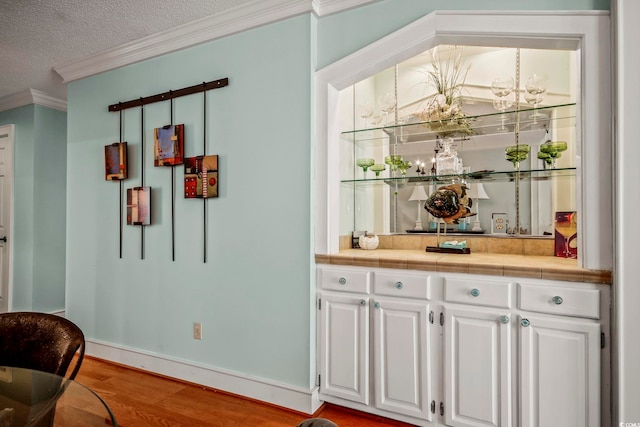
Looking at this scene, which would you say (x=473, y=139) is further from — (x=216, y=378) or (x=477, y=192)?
(x=216, y=378)

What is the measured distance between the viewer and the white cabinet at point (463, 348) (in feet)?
5.57

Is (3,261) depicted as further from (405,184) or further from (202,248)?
(405,184)

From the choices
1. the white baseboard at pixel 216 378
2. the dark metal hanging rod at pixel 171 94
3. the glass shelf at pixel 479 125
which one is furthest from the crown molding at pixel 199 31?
the white baseboard at pixel 216 378

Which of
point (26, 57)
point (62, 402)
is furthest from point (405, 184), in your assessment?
point (26, 57)

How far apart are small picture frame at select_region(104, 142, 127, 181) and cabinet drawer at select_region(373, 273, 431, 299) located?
7.51 feet

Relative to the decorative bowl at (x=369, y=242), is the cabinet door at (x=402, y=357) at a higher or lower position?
lower

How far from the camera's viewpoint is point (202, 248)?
8.91 feet

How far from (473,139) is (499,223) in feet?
1.92

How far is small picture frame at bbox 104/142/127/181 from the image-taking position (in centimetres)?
307

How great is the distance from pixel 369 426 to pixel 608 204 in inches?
67.1

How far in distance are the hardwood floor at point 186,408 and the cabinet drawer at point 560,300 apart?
998 millimetres

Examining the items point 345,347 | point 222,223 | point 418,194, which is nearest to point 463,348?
point 345,347

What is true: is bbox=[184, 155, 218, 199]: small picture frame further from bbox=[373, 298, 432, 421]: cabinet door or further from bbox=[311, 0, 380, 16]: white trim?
bbox=[373, 298, 432, 421]: cabinet door

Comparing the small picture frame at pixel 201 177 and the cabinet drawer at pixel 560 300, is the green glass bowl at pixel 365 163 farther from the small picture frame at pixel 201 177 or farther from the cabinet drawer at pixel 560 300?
the cabinet drawer at pixel 560 300
